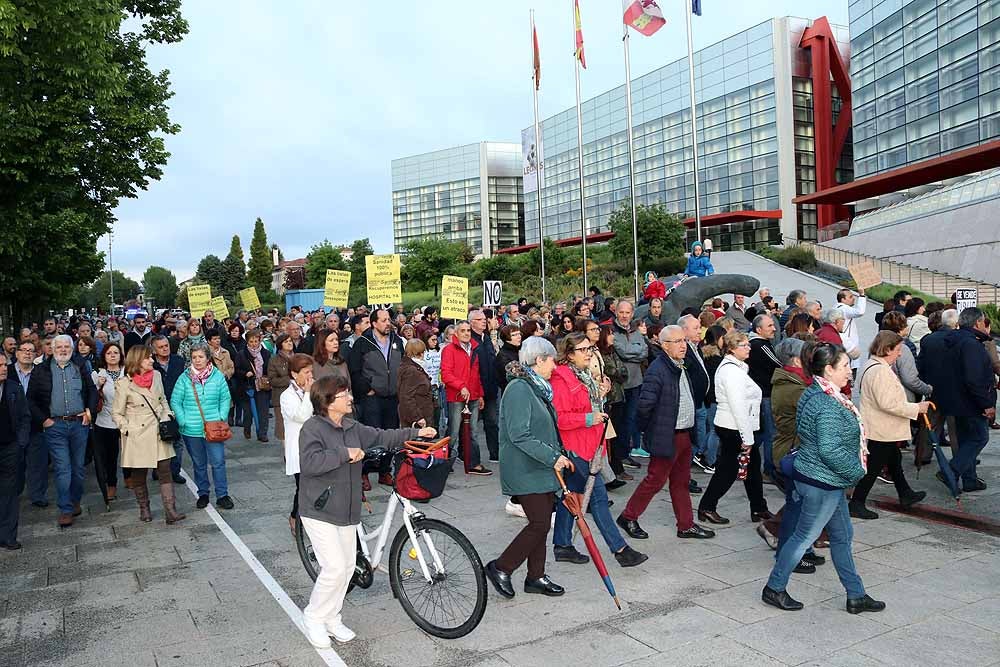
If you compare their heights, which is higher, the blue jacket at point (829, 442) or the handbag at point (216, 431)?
the blue jacket at point (829, 442)

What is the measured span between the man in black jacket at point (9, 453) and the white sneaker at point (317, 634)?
402 cm

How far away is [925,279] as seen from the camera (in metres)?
33.0

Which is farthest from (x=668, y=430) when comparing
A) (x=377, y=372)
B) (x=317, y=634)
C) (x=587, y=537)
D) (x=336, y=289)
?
(x=336, y=289)

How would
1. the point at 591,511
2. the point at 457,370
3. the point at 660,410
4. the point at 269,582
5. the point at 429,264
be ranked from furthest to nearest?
the point at 429,264 → the point at 457,370 → the point at 660,410 → the point at 591,511 → the point at 269,582

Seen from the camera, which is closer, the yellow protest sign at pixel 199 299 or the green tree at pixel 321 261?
the yellow protest sign at pixel 199 299

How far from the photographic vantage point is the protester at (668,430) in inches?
258

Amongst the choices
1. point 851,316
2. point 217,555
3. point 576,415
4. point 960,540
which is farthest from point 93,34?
point 960,540

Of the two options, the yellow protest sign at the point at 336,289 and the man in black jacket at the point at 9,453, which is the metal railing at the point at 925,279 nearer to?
the yellow protest sign at the point at 336,289

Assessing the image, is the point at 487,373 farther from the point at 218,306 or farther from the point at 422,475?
the point at 218,306

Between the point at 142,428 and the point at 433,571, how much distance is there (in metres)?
4.47

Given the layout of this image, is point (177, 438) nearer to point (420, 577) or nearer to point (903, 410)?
point (420, 577)

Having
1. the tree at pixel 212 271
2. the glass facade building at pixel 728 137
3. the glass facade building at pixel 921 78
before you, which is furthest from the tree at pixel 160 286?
the glass facade building at pixel 921 78

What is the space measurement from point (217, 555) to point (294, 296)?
53.9m

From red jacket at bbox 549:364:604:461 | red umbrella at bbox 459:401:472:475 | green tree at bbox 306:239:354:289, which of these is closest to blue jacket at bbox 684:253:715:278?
red umbrella at bbox 459:401:472:475
